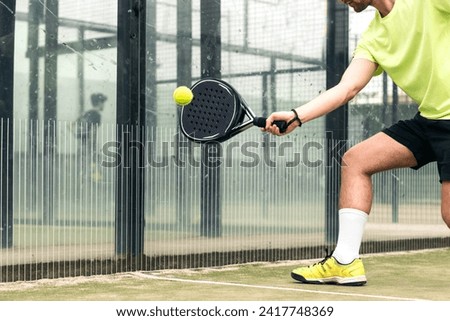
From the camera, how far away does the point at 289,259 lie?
5.98m

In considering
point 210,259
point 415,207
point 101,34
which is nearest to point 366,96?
point 415,207

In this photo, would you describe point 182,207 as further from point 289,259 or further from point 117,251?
point 289,259

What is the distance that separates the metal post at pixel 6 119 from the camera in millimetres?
4598

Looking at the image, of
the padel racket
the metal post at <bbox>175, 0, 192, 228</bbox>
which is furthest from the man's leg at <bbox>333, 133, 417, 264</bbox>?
the metal post at <bbox>175, 0, 192, 228</bbox>

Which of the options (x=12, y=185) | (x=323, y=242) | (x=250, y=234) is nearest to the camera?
(x=12, y=185)

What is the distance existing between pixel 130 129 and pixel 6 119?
74 cm

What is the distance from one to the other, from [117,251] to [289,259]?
1.32m

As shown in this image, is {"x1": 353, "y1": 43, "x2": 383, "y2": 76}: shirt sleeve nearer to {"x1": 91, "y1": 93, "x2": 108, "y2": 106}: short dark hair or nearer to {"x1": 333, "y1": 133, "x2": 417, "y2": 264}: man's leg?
{"x1": 333, "y1": 133, "x2": 417, "y2": 264}: man's leg

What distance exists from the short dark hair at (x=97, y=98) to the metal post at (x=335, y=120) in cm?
179

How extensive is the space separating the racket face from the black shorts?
0.82 meters

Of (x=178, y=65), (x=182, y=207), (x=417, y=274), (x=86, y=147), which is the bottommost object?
(x=417, y=274)

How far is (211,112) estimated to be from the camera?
397 cm

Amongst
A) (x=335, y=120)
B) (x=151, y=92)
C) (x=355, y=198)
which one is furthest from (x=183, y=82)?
(x=355, y=198)

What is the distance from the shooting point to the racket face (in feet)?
12.7
